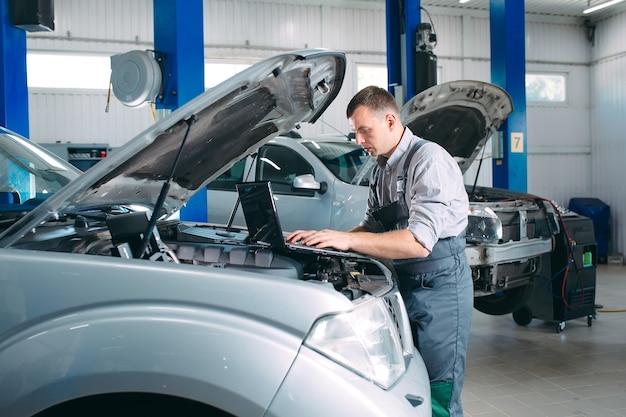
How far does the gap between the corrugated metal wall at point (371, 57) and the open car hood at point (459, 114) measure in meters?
6.68

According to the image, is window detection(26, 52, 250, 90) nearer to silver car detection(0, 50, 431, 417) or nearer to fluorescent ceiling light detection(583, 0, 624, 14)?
fluorescent ceiling light detection(583, 0, 624, 14)

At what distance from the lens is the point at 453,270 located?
95.3 inches

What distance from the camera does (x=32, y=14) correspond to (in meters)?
5.12

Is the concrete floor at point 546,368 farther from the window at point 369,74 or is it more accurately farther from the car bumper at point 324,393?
the window at point 369,74

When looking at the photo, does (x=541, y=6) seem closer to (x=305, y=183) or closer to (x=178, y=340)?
(x=305, y=183)

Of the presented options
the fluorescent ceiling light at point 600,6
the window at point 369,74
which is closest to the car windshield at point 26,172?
the window at point 369,74

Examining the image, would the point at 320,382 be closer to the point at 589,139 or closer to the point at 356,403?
the point at 356,403

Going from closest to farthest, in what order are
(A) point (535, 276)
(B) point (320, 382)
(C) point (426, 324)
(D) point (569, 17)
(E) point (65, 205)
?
(B) point (320, 382)
(E) point (65, 205)
(C) point (426, 324)
(A) point (535, 276)
(D) point (569, 17)

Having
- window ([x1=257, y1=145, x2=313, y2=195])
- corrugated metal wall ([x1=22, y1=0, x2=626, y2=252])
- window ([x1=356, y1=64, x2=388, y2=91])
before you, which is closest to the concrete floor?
window ([x1=257, y1=145, x2=313, y2=195])

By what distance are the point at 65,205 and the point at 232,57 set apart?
9579 mm

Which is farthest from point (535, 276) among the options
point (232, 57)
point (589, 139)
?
point (589, 139)

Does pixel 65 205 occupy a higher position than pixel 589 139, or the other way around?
pixel 589 139

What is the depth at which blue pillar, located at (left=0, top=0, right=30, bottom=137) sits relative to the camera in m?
5.21

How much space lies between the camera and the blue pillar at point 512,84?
6414 mm
